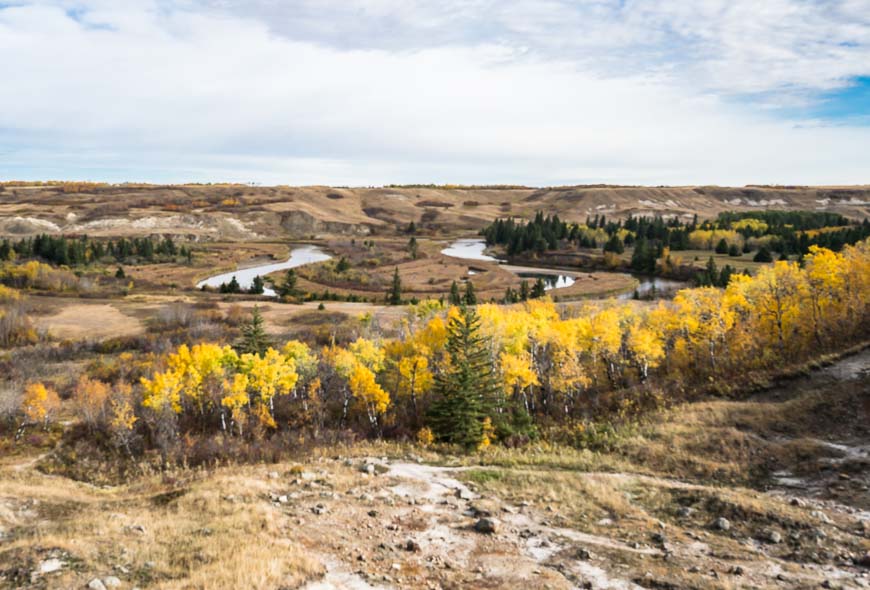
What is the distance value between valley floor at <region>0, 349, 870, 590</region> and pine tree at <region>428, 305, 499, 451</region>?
11.3 ft

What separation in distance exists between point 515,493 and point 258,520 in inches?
361

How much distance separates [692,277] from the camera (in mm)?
118125

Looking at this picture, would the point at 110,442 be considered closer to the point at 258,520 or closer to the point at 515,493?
the point at 258,520

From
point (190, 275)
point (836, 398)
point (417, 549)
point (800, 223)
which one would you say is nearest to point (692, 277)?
point (800, 223)

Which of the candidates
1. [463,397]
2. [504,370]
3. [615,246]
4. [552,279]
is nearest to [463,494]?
[463,397]

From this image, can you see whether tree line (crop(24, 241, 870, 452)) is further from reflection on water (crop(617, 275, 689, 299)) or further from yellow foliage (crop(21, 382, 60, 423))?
reflection on water (crop(617, 275, 689, 299))

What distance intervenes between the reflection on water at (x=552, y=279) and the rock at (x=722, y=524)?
98.0 m

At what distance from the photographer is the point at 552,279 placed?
12650 cm

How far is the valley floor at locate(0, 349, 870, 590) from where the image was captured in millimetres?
12031

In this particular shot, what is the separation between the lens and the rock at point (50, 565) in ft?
35.7

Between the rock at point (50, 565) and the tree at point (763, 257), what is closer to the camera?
the rock at point (50, 565)

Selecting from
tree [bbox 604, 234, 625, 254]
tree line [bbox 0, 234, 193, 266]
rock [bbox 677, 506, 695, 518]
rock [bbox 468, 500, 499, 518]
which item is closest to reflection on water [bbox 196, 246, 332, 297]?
tree line [bbox 0, 234, 193, 266]

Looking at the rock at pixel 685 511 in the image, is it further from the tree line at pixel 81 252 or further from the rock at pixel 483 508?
the tree line at pixel 81 252

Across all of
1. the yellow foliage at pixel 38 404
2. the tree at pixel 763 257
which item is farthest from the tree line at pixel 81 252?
the tree at pixel 763 257
